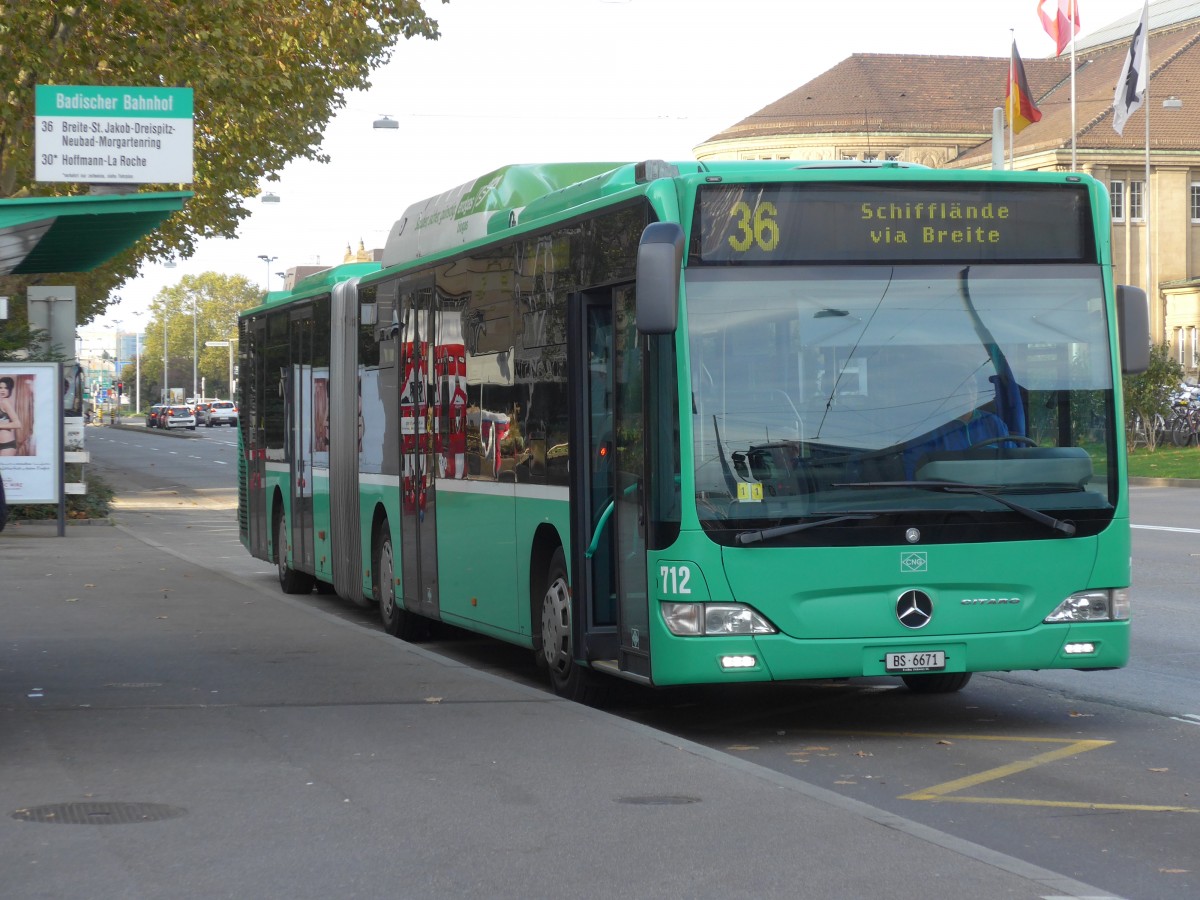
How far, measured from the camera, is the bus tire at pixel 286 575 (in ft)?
60.0

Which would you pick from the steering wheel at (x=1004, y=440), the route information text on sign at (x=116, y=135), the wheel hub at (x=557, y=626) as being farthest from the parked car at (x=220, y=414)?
the steering wheel at (x=1004, y=440)

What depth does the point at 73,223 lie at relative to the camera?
9344mm

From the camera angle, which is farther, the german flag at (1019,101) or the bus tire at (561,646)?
the german flag at (1019,101)

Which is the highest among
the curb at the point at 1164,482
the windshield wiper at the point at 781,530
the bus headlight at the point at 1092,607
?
the windshield wiper at the point at 781,530

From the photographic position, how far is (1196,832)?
280 inches

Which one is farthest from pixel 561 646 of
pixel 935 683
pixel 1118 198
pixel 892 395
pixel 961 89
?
pixel 961 89

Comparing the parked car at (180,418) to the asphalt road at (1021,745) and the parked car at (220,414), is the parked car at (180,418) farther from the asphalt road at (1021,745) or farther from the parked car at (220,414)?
the asphalt road at (1021,745)

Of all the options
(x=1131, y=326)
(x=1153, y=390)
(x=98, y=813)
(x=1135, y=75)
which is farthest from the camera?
(x=1135, y=75)

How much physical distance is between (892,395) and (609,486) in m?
1.63

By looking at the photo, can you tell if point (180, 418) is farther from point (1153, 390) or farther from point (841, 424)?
point (841, 424)

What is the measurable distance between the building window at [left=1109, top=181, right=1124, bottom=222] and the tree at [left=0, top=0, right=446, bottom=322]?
151 feet

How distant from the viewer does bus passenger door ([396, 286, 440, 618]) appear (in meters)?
13.0

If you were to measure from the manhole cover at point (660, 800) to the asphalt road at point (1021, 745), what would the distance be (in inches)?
34.4

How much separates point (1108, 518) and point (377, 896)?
4.88m
